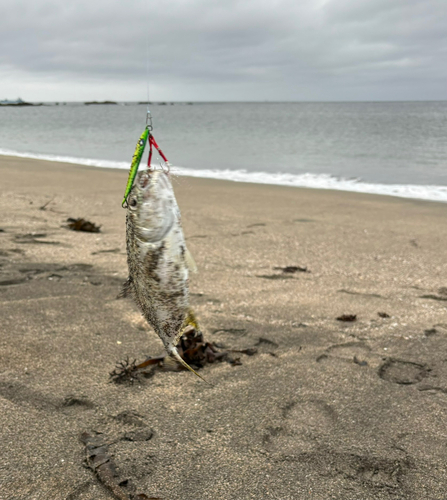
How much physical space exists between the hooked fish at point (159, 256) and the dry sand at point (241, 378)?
603 mm

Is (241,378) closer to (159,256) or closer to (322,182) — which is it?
(159,256)

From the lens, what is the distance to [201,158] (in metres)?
22.8

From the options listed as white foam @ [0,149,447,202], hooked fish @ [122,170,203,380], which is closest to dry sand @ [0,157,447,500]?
hooked fish @ [122,170,203,380]

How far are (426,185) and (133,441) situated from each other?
14580 mm

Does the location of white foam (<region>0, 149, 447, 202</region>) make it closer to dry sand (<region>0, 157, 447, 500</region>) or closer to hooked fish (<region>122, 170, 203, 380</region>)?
dry sand (<region>0, 157, 447, 500</region>)

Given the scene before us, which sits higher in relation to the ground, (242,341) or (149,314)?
(149,314)

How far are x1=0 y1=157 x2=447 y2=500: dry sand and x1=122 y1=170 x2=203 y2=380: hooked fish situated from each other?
0.60 meters

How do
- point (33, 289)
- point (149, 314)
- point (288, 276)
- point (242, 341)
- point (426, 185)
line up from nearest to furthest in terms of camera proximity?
1. point (149, 314)
2. point (242, 341)
3. point (33, 289)
4. point (288, 276)
5. point (426, 185)

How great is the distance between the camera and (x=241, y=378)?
3.55 meters

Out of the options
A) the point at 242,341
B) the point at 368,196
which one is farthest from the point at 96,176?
the point at 242,341

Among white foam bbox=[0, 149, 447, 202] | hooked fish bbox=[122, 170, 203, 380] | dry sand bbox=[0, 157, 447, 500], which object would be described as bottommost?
dry sand bbox=[0, 157, 447, 500]

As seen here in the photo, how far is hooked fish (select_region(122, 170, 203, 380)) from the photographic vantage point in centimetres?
175

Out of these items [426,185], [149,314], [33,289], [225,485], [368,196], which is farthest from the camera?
[426,185]

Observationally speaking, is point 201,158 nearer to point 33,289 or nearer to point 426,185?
point 426,185
